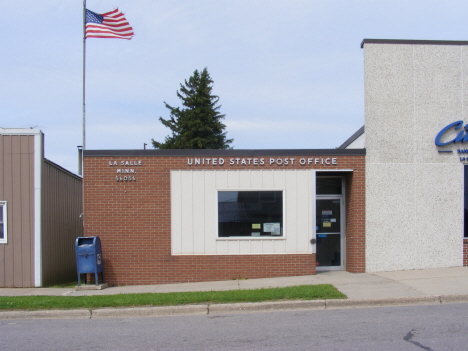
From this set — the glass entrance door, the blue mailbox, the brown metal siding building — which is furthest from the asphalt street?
the glass entrance door

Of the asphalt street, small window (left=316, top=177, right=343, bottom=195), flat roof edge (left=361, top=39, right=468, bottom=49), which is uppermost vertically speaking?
flat roof edge (left=361, top=39, right=468, bottom=49)

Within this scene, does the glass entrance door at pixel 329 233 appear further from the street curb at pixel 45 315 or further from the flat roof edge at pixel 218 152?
the street curb at pixel 45 315

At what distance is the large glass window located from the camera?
40.5ft

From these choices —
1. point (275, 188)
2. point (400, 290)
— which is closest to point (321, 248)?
point (275, 188)

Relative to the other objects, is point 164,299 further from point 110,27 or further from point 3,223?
point 110,27

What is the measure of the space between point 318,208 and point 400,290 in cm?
385

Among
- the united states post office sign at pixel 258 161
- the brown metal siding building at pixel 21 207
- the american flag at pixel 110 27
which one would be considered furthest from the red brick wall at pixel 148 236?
the american flag at pixel 110 27

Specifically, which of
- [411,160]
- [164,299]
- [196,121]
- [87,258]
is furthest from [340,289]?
[196,121]

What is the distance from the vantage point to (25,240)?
40.5 feet

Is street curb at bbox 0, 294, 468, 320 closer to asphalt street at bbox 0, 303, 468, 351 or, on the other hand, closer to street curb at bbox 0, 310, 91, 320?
street curb at bbox 0, 310, 91, 320

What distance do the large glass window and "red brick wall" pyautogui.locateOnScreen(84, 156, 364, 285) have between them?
628 millimetres

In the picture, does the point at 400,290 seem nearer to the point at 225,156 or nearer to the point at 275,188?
the point at 275,188

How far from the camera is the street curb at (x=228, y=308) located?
8.85m

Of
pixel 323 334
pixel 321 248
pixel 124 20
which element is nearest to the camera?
pixel 323 334
